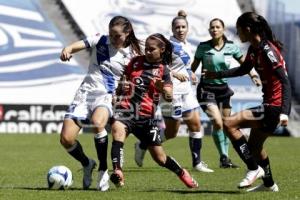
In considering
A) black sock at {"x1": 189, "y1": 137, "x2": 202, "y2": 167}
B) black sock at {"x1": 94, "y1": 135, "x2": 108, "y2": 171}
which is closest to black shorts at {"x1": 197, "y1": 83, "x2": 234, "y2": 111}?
black sock at {"x1": 189, "y1": 137, "x2": 202, "y2": 167}

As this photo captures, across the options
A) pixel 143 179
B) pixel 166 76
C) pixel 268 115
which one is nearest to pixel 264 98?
pixel 268 115

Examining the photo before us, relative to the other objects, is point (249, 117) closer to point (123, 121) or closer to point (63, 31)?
point (123, 121)

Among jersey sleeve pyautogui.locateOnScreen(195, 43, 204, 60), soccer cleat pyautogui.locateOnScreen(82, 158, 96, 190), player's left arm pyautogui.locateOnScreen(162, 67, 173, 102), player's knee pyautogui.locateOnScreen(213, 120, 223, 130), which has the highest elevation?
player's left arm pyautogui.locateOnScreen(162, 67, 173, 102)

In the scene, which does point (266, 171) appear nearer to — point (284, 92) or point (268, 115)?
point (268, 115)

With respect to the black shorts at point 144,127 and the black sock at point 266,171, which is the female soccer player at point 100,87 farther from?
the black sock at point 266,171

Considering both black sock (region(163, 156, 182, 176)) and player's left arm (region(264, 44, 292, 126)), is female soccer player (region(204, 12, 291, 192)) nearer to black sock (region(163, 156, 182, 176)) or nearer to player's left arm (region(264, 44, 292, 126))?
player's left arm (region(264, 44, 292, 126))

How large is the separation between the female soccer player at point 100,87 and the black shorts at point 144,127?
0.28m

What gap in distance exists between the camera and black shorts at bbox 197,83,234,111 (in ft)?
42.5

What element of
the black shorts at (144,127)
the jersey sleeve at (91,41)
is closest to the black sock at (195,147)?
the black shorts at (144,127)

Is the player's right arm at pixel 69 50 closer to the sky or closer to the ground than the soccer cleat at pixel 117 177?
closer to the sky

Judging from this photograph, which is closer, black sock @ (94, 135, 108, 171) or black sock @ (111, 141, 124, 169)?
black sock @ (111, 141, 124, 169)

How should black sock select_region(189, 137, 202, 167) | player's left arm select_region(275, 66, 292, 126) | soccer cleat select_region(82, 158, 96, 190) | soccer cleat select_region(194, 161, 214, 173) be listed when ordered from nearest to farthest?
1. player's left arm select_region(275, 66, 292, 126)
2. soccer cleat select_region(82, 158, 96, 190)
3. soccer cleat select_region(194, 161, 214, 173)
4. black sock select_region(189, 137, 202, 167)

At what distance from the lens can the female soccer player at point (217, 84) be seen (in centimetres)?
1289

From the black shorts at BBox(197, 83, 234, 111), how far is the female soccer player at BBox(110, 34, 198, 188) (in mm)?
3987
